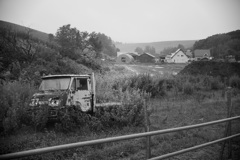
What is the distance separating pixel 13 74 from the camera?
1198cm

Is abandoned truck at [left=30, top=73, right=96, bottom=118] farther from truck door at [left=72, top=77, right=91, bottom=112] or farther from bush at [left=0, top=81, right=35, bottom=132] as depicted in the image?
bush at [left=0, top=81, right=35, bottom=132]

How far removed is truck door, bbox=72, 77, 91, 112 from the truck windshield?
0.41m

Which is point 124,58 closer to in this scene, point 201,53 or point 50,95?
point 201,53

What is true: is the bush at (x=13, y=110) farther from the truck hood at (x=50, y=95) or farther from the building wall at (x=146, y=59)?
the building wall at (x=146, y=59)

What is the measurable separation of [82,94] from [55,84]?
123 cm

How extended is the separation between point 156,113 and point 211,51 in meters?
79.8

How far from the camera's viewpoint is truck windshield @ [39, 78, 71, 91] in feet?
22.1

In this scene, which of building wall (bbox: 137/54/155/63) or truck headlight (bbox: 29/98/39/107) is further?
building wall (bbox: 137/54/155/63)

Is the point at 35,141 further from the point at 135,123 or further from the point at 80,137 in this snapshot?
the point at 135,123

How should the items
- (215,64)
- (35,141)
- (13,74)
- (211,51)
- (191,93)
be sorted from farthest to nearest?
(211,51) → (215,64) → (191,93) → (13,74) → (35,141)

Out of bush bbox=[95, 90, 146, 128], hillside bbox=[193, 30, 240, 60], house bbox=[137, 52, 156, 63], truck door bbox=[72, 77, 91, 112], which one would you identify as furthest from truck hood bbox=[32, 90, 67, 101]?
hillside bbox=[193, 30, 240, 60]

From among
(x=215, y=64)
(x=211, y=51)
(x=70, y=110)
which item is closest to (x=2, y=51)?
(x=70, y=110)

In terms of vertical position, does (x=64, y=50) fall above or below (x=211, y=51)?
below

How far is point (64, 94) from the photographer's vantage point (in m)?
6.34
